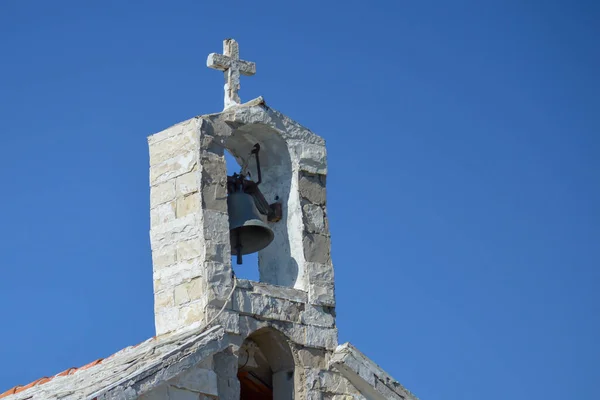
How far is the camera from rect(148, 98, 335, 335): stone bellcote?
18.4 meters

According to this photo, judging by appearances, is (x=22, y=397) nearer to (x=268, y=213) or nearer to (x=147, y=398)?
(x=147, y=398)

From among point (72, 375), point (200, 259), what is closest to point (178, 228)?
point (200, 259)

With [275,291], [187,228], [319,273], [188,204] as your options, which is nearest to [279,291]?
[275,291]

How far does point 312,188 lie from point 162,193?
1.57 meters

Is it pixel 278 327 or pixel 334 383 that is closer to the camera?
pixel 278 327

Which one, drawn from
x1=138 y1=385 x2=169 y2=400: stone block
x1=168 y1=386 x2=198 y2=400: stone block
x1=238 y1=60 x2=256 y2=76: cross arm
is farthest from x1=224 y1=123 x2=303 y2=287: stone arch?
x1=138 y1=385 x2=169 y2=400: stone block

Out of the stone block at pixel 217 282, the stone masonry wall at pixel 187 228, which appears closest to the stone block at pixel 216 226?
the stone masonry wall at pixel 187 228

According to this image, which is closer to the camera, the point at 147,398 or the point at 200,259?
the point at 147,398

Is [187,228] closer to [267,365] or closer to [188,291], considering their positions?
[188,291]

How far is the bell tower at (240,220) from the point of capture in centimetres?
1845

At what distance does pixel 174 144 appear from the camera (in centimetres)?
1906

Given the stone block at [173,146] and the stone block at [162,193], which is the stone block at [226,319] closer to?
the stone block at [162,193]

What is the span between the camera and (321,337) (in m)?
19.0

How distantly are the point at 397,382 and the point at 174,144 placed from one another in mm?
3147
